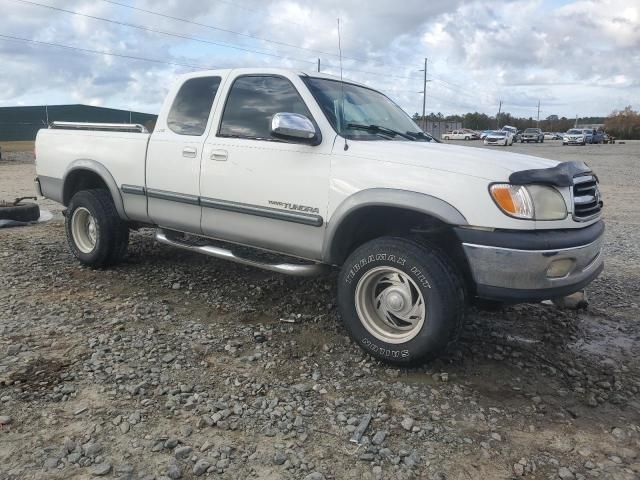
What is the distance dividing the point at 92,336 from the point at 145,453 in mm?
1621

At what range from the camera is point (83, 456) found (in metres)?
2.65

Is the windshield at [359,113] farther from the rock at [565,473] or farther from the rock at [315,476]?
the rock at [565,473]

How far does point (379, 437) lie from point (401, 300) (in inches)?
40.7

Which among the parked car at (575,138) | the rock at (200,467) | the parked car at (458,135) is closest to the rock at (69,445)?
the rock at (200,467)

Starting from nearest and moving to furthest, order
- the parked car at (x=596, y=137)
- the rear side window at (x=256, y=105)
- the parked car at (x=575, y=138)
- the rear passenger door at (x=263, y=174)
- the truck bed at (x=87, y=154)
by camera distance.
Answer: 1. the rear passenger door at (x=263, y=174)
2. the rear side window at (x=256, y=105)
3. the truck bed at (x=87, y=154)
4. the parked car at (x=575, y=138)
5. the parked car at (x=596, y=137)

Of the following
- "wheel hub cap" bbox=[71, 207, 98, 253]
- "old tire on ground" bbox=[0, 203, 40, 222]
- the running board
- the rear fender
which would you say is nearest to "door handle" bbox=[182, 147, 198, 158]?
the running board

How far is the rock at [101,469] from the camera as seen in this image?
2.53 metres

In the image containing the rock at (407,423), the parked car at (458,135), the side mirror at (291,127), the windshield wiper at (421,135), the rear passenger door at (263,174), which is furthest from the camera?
the parked car at (458,135)

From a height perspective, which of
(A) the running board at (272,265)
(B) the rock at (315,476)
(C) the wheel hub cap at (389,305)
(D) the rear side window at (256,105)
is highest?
(D) the rear side window at (256,105)

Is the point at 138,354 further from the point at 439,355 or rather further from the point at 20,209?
the point at 20,209

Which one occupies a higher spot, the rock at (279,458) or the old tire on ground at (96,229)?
the old tire on ground at (96,229)

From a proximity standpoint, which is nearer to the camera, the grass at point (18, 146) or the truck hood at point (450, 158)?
the truck hood at point (450, 158)

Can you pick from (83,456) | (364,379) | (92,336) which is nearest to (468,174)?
(364,379)

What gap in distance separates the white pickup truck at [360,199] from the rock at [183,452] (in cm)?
144
